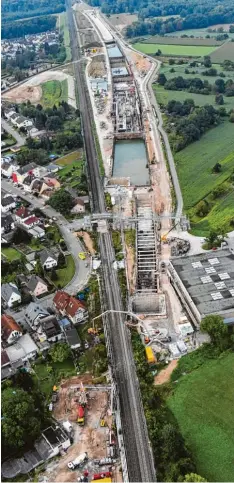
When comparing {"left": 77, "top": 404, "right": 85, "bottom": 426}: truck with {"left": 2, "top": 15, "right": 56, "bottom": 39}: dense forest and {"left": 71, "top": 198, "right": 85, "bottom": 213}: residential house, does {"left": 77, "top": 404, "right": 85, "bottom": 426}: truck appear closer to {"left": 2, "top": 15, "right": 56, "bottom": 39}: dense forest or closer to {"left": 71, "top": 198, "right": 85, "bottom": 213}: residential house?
{"left": 71, "top": 198, "right": 85, "bottom": 213}: residential house

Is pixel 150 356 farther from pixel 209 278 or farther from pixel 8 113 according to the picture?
pixel 8 113

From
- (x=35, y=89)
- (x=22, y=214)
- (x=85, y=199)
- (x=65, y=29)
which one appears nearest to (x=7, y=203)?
(x=22, y=214)

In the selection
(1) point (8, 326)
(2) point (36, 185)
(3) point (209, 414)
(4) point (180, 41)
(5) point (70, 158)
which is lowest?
(3) point (209, 414)

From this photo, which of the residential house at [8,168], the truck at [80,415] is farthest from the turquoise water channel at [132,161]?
the truck at [80,415]

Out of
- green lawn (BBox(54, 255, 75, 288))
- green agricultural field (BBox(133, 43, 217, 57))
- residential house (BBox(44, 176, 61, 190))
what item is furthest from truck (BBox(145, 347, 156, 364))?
green agricultural field (BBox(133, 43, 217, 57))

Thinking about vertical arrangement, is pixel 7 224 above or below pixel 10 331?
above

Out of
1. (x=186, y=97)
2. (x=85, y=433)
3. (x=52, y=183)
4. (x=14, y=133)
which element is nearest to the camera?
(x=85, y=433)

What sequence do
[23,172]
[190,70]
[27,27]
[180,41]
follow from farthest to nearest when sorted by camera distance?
1. [27,27]
2. [180,41]
3. [190,70]
4. [23,172]
